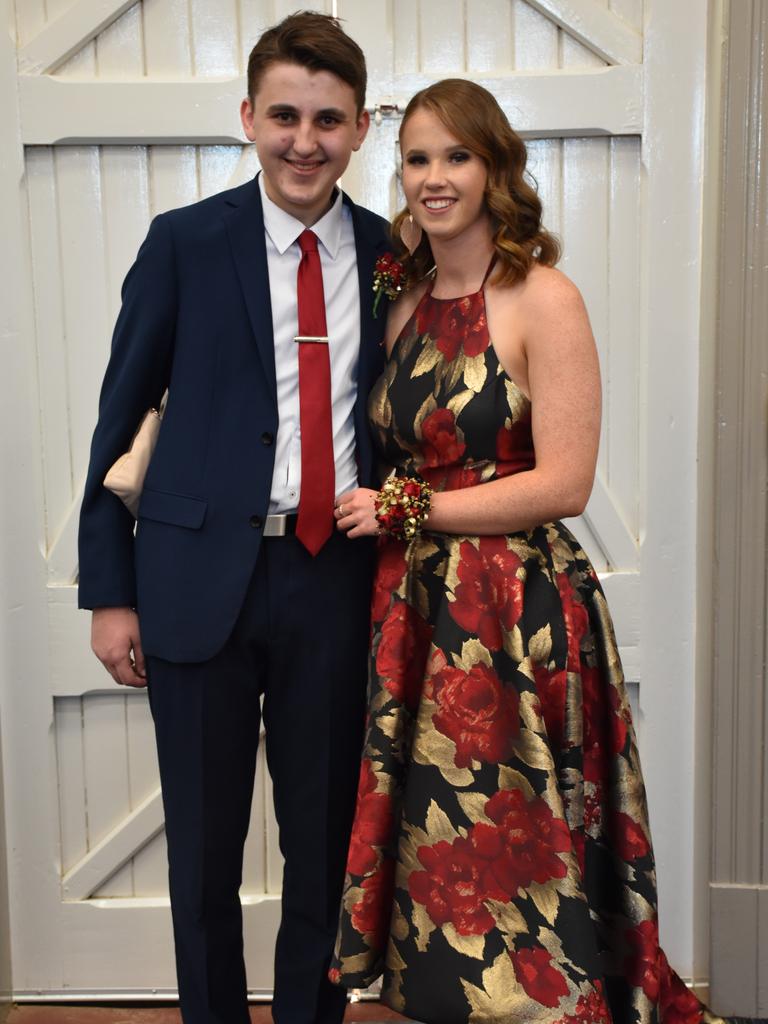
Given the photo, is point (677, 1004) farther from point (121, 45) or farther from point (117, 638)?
point (121, 45)

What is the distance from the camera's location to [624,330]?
233 cm

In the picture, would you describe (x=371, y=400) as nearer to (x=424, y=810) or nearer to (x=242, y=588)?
(x=242, y=588)

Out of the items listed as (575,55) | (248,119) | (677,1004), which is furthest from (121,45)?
(677,1004)

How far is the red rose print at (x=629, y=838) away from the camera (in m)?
1.67

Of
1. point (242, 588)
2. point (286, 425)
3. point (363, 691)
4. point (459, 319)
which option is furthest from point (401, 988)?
point (459, 319)

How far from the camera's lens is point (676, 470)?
2.35 meters

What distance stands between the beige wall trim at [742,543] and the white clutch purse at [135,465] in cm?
116

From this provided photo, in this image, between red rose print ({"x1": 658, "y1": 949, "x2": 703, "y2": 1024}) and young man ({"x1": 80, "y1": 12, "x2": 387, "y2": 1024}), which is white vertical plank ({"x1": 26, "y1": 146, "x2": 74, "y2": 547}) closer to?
young man ({"x1": 80, "y1": 12, "x2": 387, "y2": 1024})

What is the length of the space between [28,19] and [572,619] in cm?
167

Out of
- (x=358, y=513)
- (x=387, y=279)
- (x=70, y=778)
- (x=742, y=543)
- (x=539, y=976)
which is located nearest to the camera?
(x=539, y=976)

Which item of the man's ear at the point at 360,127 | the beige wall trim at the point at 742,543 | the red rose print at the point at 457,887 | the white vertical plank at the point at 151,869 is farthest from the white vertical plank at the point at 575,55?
the white vertical plank at the point at 151,869

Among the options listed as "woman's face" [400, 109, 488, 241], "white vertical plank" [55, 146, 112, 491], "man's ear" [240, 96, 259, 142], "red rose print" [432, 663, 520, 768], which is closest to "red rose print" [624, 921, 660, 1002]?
"red rose print" [432, 663, 520, 768]

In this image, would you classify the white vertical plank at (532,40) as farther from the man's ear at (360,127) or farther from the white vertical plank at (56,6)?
the white vertical plank at (56,6)

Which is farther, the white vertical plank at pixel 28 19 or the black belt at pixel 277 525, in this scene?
the white vertical plank at pixel 28 19
